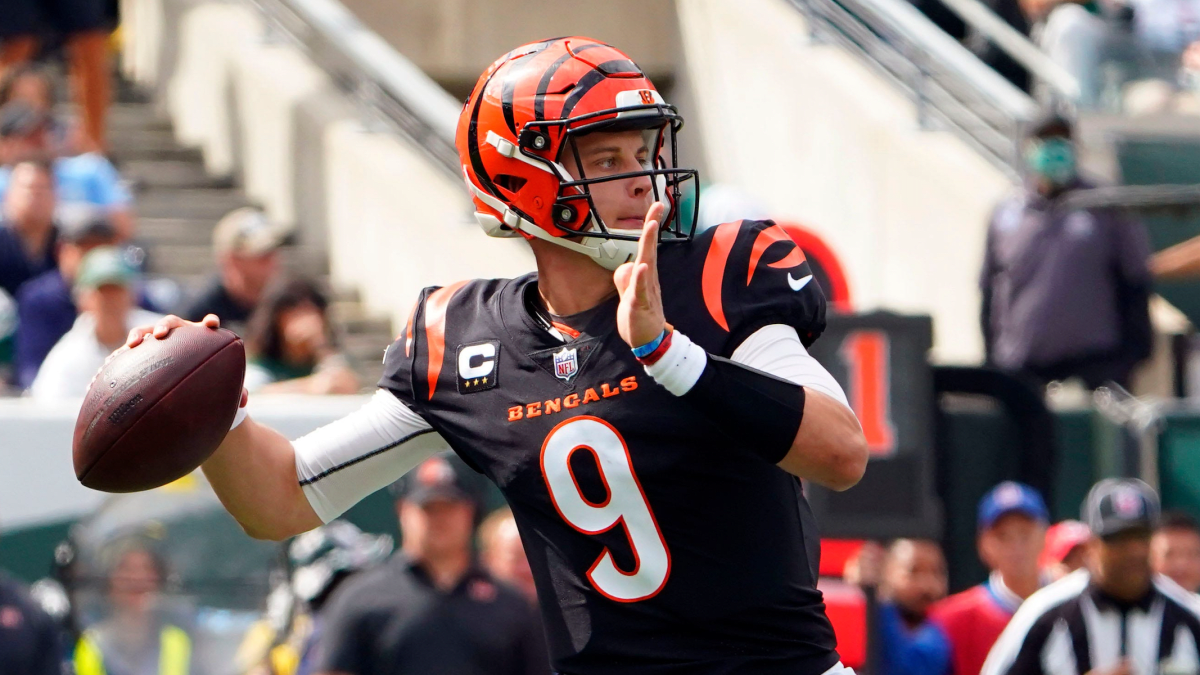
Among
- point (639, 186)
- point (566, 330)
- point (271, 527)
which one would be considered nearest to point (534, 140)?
point (639, 186)

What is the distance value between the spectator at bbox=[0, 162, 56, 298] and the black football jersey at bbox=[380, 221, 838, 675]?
488 cm

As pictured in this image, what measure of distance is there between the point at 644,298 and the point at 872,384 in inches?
137

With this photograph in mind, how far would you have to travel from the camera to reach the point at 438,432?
341cm

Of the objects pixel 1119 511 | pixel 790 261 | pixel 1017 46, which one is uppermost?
pixel 1017 46

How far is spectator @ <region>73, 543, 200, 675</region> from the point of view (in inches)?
230

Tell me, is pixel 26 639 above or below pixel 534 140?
below

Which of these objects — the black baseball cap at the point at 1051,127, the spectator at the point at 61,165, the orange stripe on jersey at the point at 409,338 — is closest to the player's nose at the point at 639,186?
the orange stripe on jersey at the point at 409,338

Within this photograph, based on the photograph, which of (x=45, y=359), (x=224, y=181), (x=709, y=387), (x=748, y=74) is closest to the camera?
(x=709, y=387)

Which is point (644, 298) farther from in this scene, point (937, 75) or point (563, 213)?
point (937, 75)

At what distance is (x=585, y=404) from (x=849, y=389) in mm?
3222

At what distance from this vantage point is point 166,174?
32.9 ft

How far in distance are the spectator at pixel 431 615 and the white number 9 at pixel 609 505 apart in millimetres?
2779

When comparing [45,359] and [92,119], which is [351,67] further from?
[45,359]

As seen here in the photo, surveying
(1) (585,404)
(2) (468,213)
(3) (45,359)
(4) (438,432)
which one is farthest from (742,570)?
(2) (468,213)
